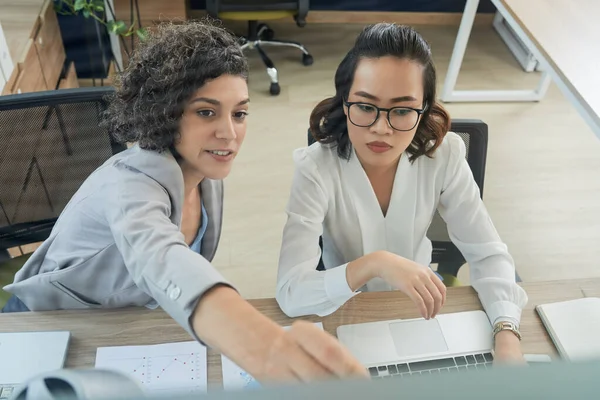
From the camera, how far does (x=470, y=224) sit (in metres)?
1.18

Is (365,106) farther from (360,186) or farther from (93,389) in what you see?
(93,389)

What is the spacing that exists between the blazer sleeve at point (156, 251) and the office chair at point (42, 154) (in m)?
0.42

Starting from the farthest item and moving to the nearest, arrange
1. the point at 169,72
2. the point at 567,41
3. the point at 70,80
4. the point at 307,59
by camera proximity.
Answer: the point at 307,59
the point at 70,80
the point at 567,41
the point at 169,72

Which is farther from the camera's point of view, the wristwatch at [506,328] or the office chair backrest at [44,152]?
the office chair backrest at [44,152]

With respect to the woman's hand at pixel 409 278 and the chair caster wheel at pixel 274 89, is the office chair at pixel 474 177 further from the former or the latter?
the chair caster wheel at pixel 274 89

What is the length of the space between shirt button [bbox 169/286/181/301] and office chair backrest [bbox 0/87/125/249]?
767mm

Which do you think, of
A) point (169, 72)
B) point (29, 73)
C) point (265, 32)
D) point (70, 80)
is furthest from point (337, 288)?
point (265, 32)

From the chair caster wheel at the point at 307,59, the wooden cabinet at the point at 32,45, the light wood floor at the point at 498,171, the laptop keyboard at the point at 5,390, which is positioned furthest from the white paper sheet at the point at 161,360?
the chair caster wheel at the point at 307,59

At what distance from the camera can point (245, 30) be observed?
3.54m

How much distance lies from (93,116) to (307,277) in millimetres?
663

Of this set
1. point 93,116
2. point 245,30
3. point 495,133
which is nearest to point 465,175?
point 93,116

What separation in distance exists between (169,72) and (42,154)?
54 cm

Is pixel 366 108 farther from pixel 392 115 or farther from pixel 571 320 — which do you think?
pixel 571 320

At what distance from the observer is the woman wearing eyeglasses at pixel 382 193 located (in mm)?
985
